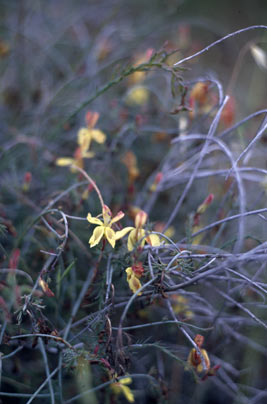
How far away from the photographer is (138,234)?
0.81 m

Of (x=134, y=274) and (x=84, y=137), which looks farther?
(x=84, y=137)

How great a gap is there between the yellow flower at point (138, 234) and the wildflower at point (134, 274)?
44 millimetres

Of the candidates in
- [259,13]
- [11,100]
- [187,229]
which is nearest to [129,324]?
[187,229]

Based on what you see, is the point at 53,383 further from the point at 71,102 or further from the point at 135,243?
the point at 71,102

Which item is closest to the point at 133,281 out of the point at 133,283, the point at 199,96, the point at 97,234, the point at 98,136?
the point at 133,283

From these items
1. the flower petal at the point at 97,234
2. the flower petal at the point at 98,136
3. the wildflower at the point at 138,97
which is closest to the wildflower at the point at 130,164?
the flower petal at the point at 98,136

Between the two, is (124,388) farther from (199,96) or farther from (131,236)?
(199,96)

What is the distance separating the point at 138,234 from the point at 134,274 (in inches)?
3.4

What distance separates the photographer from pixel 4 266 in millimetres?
946

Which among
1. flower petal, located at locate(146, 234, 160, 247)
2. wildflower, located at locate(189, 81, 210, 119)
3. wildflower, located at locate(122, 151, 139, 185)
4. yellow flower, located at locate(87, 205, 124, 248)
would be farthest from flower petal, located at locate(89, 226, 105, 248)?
wildflower, located at locate(189, 81, 210, 119)

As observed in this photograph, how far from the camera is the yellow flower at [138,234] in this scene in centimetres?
79

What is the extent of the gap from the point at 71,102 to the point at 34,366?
0.95m

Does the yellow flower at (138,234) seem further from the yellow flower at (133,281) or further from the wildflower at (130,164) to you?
the wildflower at (130,164)

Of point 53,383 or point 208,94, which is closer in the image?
point 53,383
